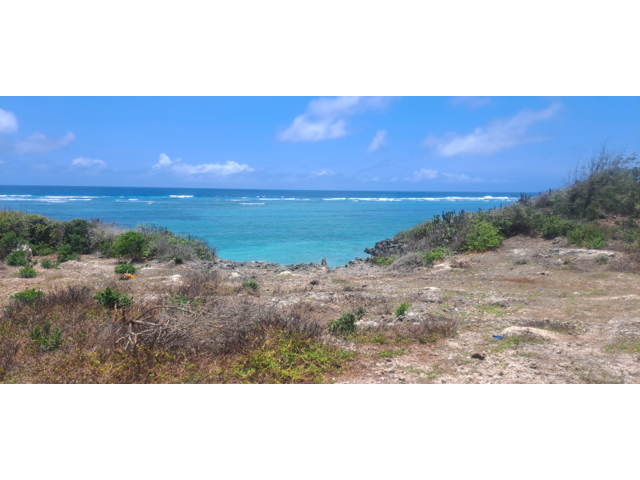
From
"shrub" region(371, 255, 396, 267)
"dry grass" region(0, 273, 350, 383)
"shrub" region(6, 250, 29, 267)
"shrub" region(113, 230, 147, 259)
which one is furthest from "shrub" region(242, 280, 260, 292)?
"shrub" region(6, 250, 29, 267)

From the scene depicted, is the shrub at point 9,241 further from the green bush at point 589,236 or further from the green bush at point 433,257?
the green bush at point 589,236

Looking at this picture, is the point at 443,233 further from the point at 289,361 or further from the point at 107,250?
the point at 107,250

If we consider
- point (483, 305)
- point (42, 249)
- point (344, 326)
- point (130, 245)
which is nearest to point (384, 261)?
point (483, 305)

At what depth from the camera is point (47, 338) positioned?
16.0 ft

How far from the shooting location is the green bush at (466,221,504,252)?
14.5 metres

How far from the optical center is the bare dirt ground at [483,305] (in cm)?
458

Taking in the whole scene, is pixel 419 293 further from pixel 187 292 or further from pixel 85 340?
pixel 85 340

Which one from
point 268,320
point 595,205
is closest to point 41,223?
point 268,320

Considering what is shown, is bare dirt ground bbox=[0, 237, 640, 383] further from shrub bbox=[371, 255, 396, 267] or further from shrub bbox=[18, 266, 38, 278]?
shrub bbox=[371, 255, 396, 267]

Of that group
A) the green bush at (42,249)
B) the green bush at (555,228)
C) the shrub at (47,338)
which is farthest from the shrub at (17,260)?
the green bush at (555,228)

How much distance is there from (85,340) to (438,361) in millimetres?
4684

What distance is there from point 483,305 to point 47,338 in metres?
7.62

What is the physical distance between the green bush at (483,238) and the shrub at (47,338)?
13.7 m

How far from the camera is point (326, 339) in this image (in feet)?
17.9
